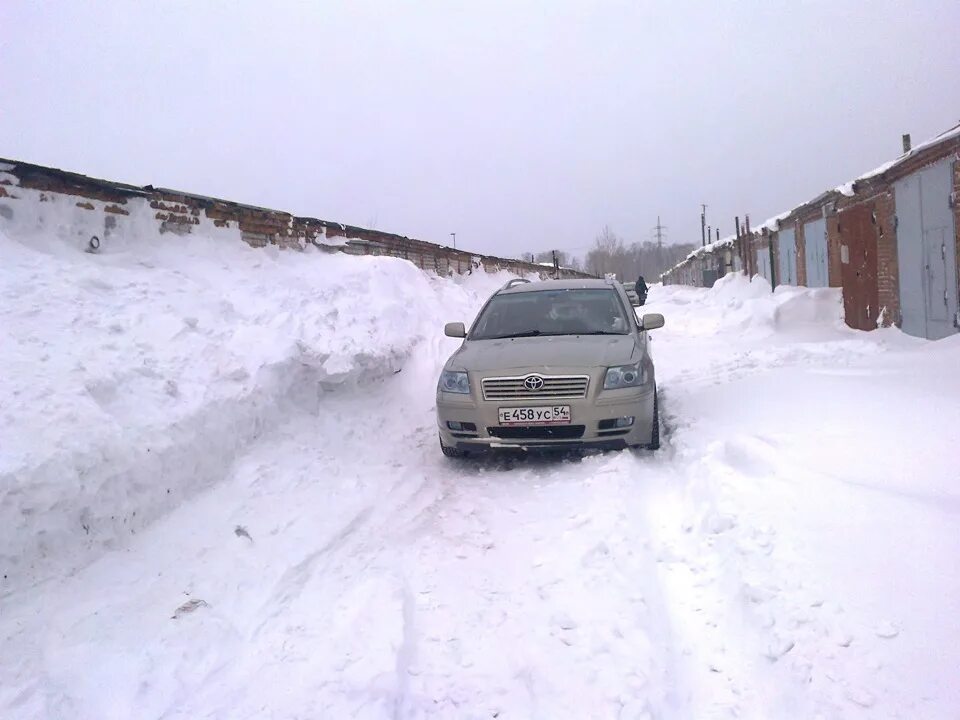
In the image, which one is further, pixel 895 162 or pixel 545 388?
pixel 895 162

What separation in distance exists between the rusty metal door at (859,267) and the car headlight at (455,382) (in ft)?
32.9

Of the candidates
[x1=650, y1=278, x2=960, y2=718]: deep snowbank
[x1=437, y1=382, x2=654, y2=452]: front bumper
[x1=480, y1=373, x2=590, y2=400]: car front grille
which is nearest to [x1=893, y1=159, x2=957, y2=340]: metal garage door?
[x1=650, y1=278, x2=960, y2=718]: deep snowbank

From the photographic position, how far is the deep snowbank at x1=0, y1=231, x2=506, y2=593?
338 centimetres

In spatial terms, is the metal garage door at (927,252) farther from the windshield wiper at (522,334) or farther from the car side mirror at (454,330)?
the car side mirror at (454,330)

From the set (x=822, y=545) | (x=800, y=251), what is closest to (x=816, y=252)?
(x=800, y=251)

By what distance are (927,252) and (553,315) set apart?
23.3 feet

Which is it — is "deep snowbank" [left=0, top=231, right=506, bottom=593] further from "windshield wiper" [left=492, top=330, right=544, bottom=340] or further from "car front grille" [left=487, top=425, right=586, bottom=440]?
"car front grille" [left=487, top=425, right=586, bottom=440]

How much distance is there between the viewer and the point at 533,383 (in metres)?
5.20

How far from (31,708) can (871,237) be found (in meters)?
13.9

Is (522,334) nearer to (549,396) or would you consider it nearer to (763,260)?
(549,396)

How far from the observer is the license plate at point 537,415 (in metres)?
5.11

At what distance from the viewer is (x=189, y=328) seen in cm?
554

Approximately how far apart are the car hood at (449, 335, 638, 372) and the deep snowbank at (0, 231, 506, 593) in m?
1.60

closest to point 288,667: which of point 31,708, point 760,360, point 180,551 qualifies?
point 31,708
